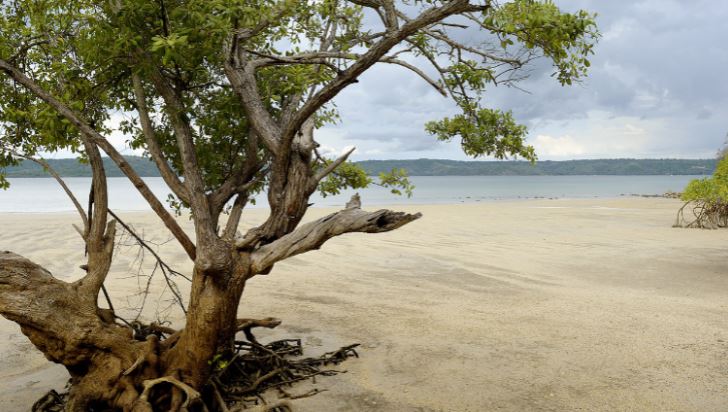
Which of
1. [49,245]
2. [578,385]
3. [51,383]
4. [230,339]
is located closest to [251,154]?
[230,339]

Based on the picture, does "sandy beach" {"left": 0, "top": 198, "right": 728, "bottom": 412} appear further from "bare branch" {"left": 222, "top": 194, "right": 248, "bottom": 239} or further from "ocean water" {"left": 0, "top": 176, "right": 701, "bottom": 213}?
"ocean water" {"left": 0, "top": 176, "right": 701, "bottom": 213}

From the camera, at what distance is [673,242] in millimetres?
20359

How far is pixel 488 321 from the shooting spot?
32.8ft

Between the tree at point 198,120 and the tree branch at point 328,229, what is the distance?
0.01 metres

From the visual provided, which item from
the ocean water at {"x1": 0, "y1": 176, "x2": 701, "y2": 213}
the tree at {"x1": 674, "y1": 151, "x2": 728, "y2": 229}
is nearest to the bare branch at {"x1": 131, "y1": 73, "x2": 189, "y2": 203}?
the tree at {"x1": 674, "y1": 151, "x2": 728, "y2": 229}

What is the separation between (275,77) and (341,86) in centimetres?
237

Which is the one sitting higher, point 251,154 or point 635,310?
point 251,154

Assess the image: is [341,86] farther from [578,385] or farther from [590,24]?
[578,385]

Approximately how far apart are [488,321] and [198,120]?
5.79 m

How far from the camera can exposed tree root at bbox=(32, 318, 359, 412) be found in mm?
5676

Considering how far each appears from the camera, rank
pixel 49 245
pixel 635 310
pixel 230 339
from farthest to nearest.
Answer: pixel 49 245 < pixel 635 310 < pixel 230 339

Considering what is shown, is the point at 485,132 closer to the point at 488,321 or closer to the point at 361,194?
the point at 488,321

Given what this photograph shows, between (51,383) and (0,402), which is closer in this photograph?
(0,402)

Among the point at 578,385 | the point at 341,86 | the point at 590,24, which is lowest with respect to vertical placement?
the point at 578,385
